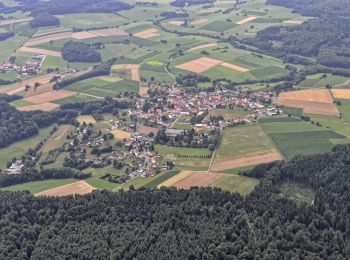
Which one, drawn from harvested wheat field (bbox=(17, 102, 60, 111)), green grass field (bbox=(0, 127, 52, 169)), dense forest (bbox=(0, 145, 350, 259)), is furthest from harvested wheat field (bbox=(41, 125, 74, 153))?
dense forest (bbox=(0, 145, 350, 259))

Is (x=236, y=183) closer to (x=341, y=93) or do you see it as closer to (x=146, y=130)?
(x=146, y=130)

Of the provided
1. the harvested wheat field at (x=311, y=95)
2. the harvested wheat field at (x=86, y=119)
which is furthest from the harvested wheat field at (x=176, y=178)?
the harvested wheat field at (x=311, y=95)

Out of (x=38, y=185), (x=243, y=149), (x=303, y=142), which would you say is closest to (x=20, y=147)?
(x=38, y=185)

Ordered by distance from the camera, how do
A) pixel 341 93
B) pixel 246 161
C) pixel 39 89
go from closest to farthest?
pixel 246 161 → pixel 341 93 → pixel 39 89

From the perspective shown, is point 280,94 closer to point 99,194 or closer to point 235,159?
point 235,159

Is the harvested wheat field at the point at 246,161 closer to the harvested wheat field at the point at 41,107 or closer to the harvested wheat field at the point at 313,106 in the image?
the harvested wheat field at the point at 313,106

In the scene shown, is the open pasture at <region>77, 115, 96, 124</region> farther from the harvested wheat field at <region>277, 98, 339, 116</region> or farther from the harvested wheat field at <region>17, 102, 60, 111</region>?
the harvested wheat field at <region>277, 98, 339, 116</region>

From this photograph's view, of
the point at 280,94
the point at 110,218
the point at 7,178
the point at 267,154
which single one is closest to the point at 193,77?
the point at 280,94
